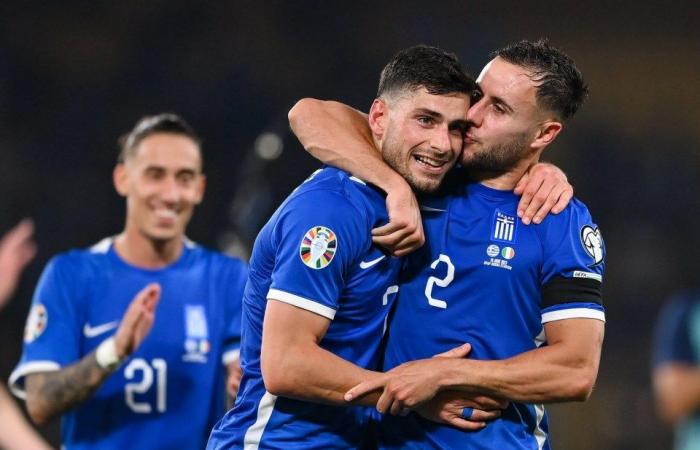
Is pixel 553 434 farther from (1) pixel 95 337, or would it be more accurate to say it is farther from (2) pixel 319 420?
(2) pixel 319 420

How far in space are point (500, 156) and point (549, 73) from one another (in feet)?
0.99

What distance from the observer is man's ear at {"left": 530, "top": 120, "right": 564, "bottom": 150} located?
3.28 meters

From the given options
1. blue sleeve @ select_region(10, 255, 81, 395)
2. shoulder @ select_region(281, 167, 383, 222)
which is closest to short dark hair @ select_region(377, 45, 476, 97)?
shoulder @ select_region(281, 167, 383, 222)

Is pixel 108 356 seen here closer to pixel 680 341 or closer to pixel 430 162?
pixel 430 162

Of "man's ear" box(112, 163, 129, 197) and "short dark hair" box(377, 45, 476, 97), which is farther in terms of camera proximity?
"man's ear" box(112, 163, 129, 197)

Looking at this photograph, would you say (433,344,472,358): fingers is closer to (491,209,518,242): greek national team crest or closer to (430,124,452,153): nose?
(491,209,518,242): greek national team crest

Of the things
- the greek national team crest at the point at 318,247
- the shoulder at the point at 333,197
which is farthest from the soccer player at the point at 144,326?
the greek national team crest at the point at 318,247

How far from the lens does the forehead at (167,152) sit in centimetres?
470

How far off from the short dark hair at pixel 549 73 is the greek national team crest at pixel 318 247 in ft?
2.82

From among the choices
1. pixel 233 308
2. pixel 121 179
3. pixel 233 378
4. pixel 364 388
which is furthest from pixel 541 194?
pixel 121 179

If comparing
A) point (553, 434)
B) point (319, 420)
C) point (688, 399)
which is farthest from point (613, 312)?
point (319, 420)

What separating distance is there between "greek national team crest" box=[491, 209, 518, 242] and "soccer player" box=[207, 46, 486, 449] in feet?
0.75

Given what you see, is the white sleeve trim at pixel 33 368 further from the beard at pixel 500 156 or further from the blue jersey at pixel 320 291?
the beard at pixel 500 156

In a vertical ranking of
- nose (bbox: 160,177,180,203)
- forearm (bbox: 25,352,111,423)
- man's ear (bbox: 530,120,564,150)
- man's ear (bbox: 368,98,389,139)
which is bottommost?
forearm (bbox: 25,352,111,423)
